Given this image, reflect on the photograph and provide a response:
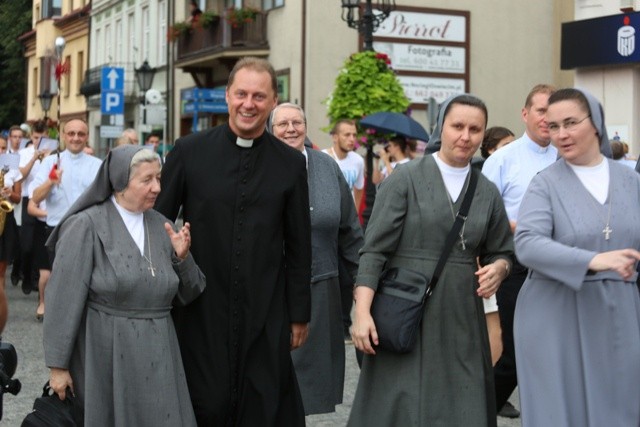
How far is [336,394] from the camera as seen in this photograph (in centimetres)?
787

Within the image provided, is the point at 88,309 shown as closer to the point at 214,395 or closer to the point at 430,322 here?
the point at 214,395

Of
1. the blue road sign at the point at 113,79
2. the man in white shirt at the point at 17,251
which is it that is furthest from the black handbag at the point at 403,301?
the blue road sign at the point at 113,79

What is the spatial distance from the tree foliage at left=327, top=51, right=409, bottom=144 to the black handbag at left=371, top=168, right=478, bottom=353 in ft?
57.4

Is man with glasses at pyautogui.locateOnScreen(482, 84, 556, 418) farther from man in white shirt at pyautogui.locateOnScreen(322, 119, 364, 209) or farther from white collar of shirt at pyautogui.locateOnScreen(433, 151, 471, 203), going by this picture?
man in white shirt at pyautogui.locateOnScreen(322, 119, 364, 209)

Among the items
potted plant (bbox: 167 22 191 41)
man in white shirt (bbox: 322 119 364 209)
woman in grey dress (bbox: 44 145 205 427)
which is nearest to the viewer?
woman in grey dress (bbox: 44 145 205 427)

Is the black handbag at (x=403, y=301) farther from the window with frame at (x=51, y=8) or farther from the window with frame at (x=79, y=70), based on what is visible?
the window with frame at (x=51, y=8)

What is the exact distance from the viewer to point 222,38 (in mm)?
36188

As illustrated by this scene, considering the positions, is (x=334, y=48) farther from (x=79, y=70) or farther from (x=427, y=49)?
(x=79, y=70)

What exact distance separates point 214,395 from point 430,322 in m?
1.00

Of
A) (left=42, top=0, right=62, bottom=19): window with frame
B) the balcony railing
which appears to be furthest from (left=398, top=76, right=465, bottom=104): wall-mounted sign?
(left=42, top=0, right=62, bottom=19): window with frame

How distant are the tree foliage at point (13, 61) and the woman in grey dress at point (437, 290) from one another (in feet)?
225

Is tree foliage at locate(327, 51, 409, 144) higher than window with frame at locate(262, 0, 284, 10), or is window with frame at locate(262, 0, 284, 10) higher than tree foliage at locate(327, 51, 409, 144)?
window with frame at locate(262, 0, 284, 10)

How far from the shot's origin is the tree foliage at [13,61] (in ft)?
240

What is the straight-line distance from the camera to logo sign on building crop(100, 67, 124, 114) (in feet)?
98.1
